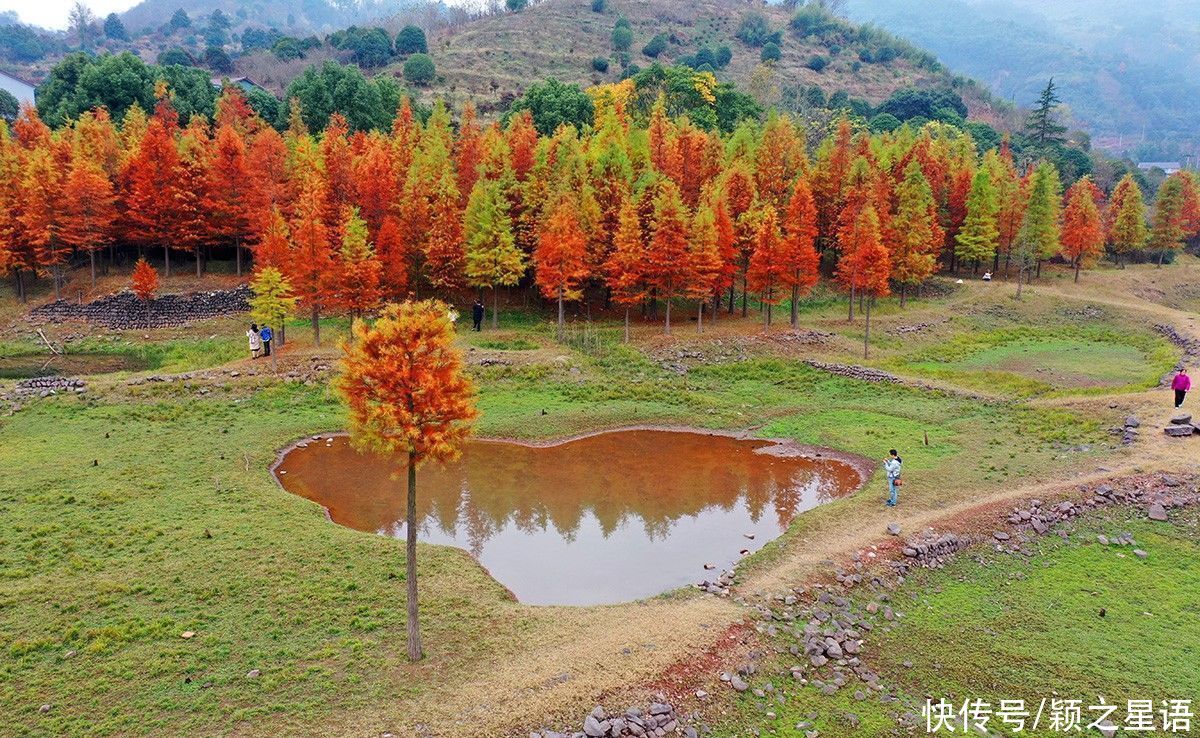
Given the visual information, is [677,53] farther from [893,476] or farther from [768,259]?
[893,476]

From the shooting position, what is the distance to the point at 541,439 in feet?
109

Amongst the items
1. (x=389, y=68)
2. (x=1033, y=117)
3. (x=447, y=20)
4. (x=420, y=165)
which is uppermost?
(x=447, y=20)

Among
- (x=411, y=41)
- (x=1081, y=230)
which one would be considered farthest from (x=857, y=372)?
(x=411, y=41)

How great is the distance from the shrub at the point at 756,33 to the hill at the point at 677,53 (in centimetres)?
44

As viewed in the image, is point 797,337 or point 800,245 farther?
point 800,245

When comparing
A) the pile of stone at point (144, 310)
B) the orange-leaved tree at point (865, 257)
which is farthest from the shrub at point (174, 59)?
the orange-leaved tree at point (865, 257)

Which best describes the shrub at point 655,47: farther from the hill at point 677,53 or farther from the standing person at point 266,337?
the standing person at point 266,337

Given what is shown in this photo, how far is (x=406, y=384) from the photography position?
16.0m

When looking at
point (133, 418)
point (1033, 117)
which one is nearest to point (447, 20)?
point (1033, 117)

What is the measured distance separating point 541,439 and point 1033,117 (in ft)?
324

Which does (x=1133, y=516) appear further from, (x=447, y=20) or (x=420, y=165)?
(x=447, y=20)

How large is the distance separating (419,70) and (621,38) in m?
47.3

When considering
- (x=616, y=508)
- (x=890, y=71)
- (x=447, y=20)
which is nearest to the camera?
(x=616, y=508)

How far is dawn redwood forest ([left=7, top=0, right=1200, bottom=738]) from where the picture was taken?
16.2 m
